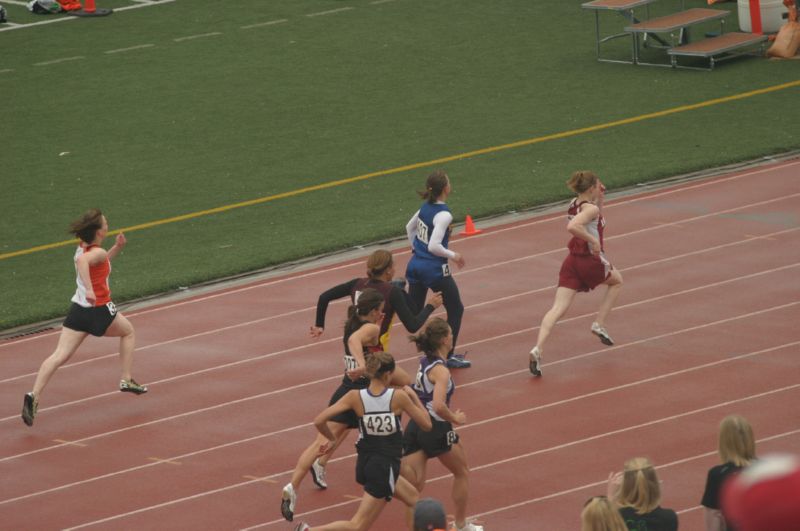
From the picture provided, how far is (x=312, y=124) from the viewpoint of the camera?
73.2 feet

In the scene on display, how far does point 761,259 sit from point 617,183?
11.5ft

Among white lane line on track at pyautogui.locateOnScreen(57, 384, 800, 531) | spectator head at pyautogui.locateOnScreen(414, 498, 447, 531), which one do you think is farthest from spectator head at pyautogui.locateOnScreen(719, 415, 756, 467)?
white lane line on track at pyautogui.locateOnScreen(57, 384, 800, 531)

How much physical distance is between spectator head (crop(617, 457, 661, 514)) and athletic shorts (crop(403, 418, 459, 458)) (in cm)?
240

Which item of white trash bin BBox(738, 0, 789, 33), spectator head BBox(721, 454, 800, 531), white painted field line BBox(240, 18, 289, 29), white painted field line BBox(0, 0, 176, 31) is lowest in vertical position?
white trash bin BBox(738, 0, 789, 33)

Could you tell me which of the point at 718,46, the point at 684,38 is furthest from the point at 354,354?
the point at 684,38

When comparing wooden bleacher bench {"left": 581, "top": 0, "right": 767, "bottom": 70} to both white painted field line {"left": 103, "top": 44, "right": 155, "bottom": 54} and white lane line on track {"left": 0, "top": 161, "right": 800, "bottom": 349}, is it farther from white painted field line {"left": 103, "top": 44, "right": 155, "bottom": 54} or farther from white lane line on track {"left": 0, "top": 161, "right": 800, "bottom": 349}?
white painted field line {"left": 103, "top": 44, "right": 155, "bottom": 54}

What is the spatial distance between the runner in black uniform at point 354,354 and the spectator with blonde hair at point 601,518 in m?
3.54

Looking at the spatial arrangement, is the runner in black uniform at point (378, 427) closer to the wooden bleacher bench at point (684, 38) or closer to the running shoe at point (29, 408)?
the running shoe at point (29, 408)

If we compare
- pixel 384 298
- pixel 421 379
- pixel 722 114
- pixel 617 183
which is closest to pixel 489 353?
pixel 384 298

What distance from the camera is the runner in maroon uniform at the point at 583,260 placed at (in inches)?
460

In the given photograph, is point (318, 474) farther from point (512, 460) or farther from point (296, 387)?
point (296, 387)

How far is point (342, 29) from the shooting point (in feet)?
94.7

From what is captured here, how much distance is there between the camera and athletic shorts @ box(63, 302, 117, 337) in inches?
466

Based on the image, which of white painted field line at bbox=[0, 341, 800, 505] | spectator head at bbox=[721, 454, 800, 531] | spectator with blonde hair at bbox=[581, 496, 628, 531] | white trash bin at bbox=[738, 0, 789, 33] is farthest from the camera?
white trash bin at bbox=[738, 0, 789, 33]
